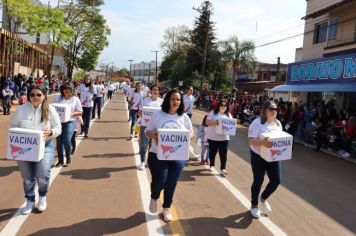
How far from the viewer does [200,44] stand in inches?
2430

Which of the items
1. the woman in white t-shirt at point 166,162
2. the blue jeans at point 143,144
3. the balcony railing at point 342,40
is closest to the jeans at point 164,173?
the woman in white t-shirt at point 166,162

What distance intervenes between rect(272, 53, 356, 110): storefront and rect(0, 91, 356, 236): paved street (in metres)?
8.80

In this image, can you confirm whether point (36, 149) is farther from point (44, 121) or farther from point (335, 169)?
point (335, 169)

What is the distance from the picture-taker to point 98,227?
5809 mm

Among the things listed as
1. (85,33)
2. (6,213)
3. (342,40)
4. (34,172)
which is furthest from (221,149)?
(85,33)

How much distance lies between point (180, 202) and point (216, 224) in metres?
1.13

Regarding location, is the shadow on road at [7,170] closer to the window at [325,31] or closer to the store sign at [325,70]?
the store sign at [325,70]

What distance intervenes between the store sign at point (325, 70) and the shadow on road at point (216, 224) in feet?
47.0

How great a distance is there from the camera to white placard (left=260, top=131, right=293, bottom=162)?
6.41 meters

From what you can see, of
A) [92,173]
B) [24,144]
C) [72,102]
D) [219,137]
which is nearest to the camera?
Result: [24,144]

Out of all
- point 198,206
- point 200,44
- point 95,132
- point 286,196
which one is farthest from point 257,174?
point 200,44

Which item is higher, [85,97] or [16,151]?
[85,97]

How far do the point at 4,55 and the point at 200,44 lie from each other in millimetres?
34649

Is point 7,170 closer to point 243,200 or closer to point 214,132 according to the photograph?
point 214,132
